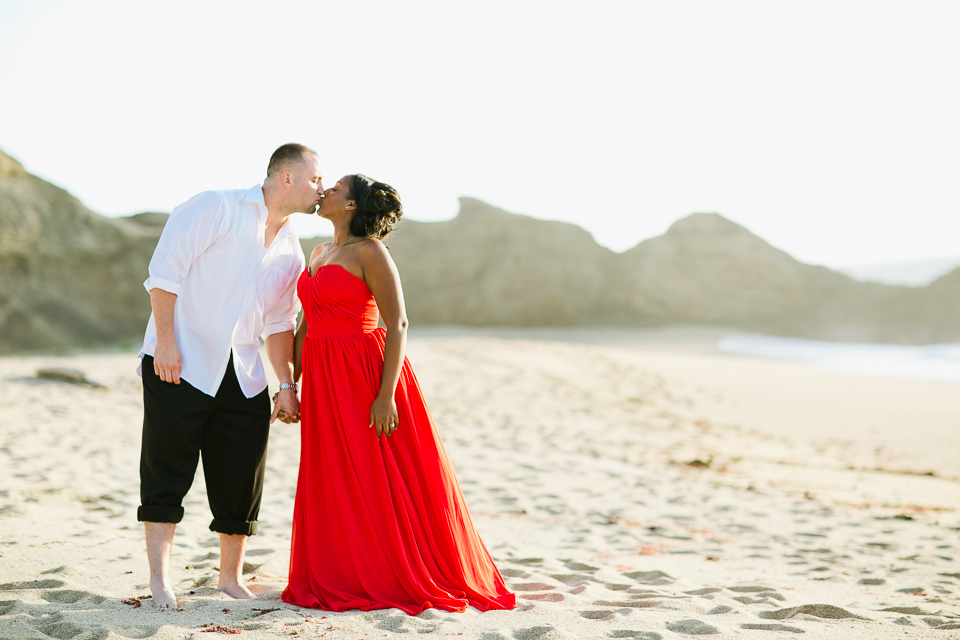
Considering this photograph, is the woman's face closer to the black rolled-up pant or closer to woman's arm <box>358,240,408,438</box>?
woman's arm <box>358,240,408,438</box>

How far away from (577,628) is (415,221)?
23.8 meters

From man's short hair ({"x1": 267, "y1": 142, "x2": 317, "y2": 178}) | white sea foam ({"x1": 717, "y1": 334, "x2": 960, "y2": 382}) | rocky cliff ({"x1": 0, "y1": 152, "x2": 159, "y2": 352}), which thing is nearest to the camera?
man's short hair ({"x1": 267, "y1": 142, "x2": 317, "y2": 178})

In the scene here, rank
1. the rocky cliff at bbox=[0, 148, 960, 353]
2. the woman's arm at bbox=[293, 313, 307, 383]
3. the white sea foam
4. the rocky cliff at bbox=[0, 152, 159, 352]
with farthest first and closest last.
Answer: the rocky cliff at bbox=[0, 148, 960, 353], the white sea foam, the rocky cliff at bbox=[0, 152, 159, 352], the woman's arm at bbox=[293, 313, 307, 383]

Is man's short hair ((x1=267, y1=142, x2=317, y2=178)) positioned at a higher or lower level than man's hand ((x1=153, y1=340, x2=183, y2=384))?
higher

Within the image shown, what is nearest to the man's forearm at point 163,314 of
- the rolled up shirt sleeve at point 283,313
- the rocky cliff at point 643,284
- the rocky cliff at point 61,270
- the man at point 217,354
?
the man at point 217,354

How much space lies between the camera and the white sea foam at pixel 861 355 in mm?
15461

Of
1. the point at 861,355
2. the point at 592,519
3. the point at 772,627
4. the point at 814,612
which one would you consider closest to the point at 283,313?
the point at 772,627

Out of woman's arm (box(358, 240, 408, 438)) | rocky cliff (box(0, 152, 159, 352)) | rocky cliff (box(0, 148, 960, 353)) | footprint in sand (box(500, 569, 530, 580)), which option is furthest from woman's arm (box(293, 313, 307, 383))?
rocky cliff (box(0, 148, 960, 353))

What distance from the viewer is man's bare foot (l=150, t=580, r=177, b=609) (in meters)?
2.48

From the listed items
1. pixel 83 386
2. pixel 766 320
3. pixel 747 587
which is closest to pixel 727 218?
pixel 766 320

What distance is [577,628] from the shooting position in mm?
2426

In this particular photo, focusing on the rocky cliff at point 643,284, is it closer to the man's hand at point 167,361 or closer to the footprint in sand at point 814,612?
the man's hand at point 167,361

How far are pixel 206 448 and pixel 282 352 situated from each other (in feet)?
1.59

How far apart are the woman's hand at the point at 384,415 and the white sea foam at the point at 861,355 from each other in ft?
47.1
